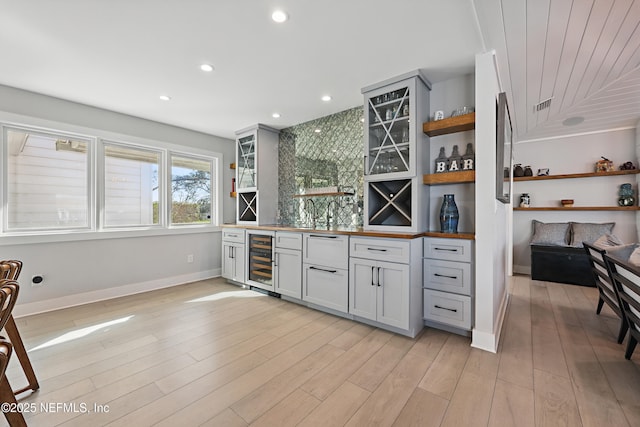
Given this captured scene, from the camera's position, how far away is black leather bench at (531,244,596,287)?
408 centimetres

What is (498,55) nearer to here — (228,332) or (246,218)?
(228,332)

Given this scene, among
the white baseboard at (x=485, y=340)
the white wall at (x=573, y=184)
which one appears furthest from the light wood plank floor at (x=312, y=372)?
the white wall at (x=573, y=184)

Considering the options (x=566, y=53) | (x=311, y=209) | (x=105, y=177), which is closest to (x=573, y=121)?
(x=566, y=53)

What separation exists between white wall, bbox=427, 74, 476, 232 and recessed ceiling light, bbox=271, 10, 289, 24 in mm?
1667

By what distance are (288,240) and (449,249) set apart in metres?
1.78

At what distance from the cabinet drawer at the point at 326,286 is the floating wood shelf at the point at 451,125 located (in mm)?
1597

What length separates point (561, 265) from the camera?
4.24m

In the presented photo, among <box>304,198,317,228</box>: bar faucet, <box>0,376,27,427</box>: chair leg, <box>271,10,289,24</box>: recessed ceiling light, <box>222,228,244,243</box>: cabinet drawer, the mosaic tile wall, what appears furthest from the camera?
<box>222,228,244,243</box>: cabinet drawer

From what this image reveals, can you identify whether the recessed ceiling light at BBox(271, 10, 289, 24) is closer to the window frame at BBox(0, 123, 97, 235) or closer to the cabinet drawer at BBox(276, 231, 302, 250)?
the cabinet drawer at BBox(276, 231, 302, 250)

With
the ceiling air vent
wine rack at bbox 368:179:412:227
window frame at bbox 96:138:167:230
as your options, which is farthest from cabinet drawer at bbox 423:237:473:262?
window frame at bbox 96:138:167:230

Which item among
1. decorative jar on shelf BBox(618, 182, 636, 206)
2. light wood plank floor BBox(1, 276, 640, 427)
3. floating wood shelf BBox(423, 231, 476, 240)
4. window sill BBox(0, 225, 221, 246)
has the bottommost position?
light wood plank floor BBox(1, 276, 640, 427)

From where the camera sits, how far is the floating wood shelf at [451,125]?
2404mm

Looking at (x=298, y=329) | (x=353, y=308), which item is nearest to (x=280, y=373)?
(x=298, y=329)

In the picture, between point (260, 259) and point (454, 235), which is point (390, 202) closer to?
point (454, 235)
